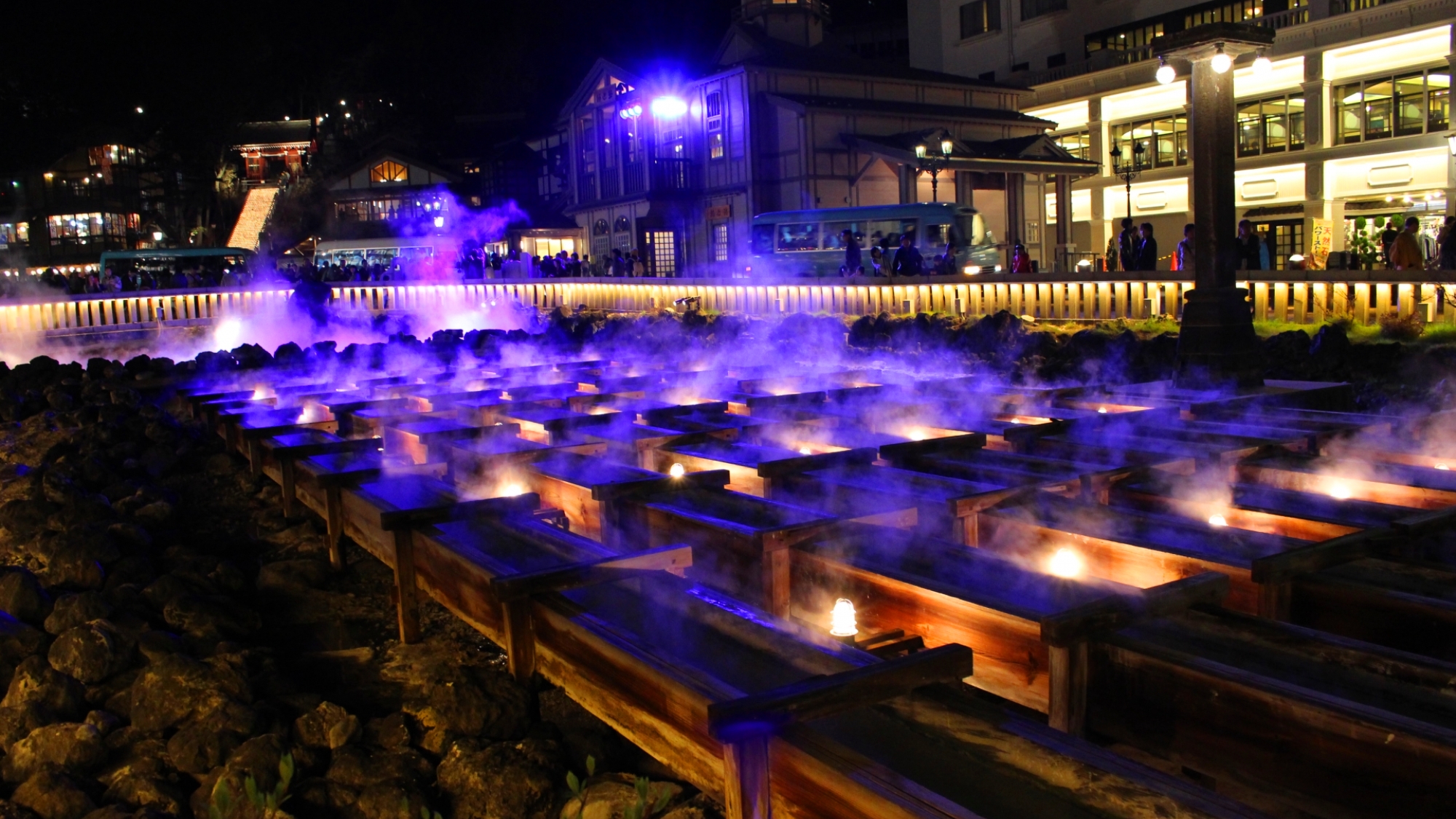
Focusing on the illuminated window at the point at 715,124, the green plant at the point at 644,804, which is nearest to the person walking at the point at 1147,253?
the green plant at the point at 644,804

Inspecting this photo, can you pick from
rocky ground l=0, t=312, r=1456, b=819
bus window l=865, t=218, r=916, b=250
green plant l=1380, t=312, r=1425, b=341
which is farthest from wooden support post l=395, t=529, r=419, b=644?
bus window l=865, t=218, r=916, b=250

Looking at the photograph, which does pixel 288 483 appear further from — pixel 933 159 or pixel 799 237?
pixel 933 159

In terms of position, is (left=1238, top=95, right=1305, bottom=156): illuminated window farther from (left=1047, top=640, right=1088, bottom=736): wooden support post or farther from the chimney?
(left=1047, top=640, right=1088, bottom=736): wooden support post

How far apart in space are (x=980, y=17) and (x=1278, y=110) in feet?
44.0

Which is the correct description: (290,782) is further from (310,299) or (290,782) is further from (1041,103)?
(1041,103)

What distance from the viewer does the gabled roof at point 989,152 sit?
27.1 meters

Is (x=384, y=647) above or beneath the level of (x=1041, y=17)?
beneath

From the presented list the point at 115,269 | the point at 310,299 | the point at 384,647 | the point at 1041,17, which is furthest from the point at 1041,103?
the point at 384,647

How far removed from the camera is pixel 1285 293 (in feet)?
42.7

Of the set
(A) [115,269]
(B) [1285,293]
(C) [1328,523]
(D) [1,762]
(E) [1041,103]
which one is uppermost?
(E) [1041,103]

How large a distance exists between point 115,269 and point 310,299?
47.7 feet

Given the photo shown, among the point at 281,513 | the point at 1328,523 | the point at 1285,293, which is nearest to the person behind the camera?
the point at 1328,523

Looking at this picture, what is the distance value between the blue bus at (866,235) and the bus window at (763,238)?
0.06 feet

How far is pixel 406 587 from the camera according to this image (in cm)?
617
